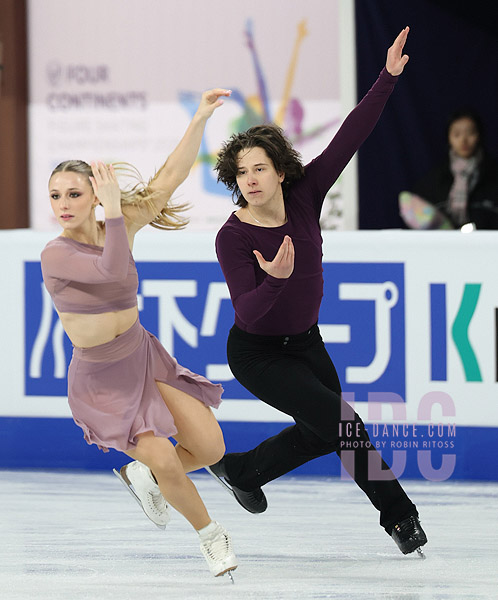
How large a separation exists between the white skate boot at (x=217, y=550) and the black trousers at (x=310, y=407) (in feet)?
1.32

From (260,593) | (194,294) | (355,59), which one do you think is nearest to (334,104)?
(355,59)

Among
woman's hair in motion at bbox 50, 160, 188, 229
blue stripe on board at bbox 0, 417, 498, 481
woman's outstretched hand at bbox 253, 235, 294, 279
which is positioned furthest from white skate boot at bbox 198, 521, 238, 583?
blue stripe on board at bbox 0, 417, 498, 481

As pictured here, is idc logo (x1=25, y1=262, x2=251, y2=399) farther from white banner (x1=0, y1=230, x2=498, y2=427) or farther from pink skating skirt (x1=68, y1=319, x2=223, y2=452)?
pink skating skirt (x1=68, y1=319, x2=223, y2=452)

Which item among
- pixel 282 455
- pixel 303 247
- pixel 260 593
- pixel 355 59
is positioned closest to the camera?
pixel 260 593

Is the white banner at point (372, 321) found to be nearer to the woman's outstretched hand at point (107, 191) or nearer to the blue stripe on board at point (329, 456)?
the blue stripe on board at point (329, 456)

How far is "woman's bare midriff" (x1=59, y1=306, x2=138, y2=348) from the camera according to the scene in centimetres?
291

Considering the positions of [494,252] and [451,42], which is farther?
[451,42]

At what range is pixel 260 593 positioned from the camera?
9.14ft

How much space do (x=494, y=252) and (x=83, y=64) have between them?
5.07m

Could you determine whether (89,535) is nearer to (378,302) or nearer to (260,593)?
(260,593)

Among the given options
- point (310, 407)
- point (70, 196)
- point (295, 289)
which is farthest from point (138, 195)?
point (310, 407)

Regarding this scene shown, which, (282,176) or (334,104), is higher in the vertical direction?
(334,104)

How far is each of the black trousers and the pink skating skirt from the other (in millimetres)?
307

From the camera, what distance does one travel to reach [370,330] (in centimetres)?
423
